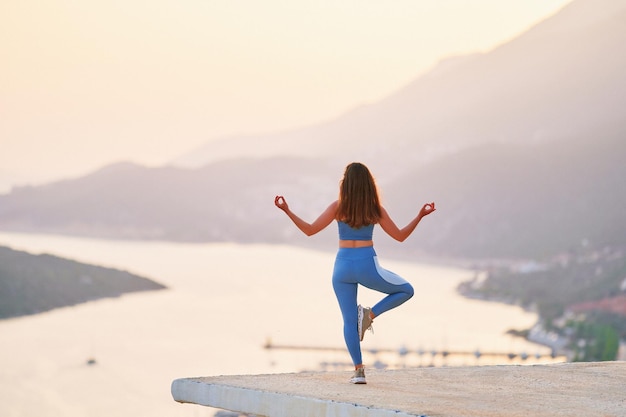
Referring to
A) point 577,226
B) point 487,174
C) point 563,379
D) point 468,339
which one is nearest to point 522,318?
point 468,339

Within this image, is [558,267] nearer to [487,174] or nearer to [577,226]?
[577,226]

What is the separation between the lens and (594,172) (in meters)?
160

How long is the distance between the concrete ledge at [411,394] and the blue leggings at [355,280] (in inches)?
20.3

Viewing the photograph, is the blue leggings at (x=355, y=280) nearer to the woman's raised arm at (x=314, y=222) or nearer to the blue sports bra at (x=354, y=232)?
the blue sports bra at (x=354, y=232)

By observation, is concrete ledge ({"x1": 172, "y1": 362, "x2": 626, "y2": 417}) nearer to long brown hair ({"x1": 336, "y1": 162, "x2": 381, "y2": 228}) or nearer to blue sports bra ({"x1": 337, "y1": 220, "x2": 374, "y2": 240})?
blue sports bra ({"x1": 337, "y1": 220, "x2": 374, "y2": 240})

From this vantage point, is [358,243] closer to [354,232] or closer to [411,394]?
[354,232]

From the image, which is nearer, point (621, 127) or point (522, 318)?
point (522, 318)

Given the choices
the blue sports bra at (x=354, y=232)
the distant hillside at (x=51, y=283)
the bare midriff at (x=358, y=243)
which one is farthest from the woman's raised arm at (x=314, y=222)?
the distant hillside at (x=51, y=283)

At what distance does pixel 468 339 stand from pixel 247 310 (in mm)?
31260

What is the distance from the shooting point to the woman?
8.08 m

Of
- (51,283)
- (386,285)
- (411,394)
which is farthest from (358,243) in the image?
(51,283)

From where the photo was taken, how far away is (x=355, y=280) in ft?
26.6

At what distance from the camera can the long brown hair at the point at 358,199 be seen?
26.5 ft

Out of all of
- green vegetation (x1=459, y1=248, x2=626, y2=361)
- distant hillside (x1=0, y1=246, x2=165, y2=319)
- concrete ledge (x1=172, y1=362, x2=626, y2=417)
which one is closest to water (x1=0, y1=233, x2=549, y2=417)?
distant hillside (x1=0, y1=246, x2=165, y2=319)
